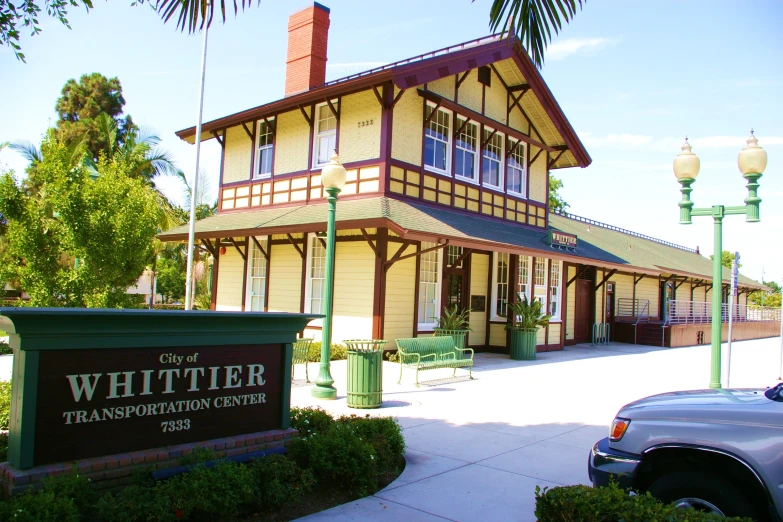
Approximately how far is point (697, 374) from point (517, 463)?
11.4m

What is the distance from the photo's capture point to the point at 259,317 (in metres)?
5.56

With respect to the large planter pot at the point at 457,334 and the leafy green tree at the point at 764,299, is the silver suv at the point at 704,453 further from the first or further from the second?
the leafy green tree at the point at 764,299

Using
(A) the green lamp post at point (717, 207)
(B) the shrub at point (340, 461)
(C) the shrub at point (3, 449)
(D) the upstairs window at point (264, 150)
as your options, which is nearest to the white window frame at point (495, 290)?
(D) the upstairs window at point (264, 150)

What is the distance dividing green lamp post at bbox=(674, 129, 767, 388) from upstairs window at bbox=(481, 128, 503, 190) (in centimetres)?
1042

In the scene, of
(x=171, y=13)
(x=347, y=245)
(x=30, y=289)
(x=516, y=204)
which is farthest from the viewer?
(x=516, y=204)

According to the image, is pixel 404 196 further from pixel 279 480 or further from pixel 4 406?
pixel 279 480

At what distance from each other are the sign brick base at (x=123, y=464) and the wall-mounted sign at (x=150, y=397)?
0.24 ft

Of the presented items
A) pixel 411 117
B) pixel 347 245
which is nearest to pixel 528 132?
pixel 411 117

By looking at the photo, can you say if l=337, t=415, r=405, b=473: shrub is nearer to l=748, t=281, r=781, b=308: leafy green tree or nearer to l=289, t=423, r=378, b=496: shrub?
l=289, t=423, r=378, b=496: shrub

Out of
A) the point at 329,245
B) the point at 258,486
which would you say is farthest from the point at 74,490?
the point at 329,245

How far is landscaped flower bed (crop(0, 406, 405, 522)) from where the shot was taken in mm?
4031

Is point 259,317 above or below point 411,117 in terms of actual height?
below

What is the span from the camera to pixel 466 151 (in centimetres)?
1769

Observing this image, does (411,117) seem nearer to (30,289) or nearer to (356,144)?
(356,144)
